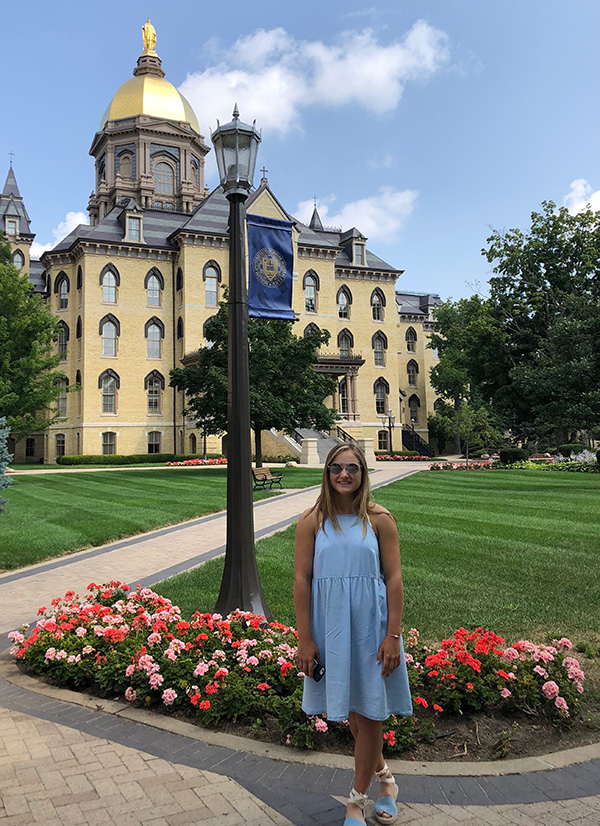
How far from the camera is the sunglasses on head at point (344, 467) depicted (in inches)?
133

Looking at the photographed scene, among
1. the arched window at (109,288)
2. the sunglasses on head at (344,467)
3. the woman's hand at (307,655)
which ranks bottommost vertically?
the woman's hand at (307,655)

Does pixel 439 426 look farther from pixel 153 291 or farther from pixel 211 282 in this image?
pixel 153 291

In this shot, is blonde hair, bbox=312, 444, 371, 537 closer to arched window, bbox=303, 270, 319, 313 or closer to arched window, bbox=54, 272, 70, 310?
arched window, bbox=303, 270, 319, 313

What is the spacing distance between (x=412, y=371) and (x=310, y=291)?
17.5 meters

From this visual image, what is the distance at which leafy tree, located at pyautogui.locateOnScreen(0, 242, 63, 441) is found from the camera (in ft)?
85.5

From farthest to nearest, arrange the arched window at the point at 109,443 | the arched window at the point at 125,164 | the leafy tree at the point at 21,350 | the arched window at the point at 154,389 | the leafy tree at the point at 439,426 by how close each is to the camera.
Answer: the leafy tree at the point at 439,426 < the arched window at the point at 125,164 < the arched window at the point at 154,389 < the arched window at the point at 109,443 < the leafy tree at the point at 21,350

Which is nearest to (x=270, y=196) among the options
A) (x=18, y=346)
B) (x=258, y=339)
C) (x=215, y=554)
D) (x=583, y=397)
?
(x=258, y=339)

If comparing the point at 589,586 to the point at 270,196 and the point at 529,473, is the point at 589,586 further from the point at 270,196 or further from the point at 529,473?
the point at 270,196

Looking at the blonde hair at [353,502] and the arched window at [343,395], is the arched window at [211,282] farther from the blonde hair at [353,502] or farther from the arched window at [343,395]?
the blonde hair at [353,502]

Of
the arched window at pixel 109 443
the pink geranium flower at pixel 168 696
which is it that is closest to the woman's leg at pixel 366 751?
the pink geranium flower at pixel 168 696

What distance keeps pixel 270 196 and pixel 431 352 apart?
25.4m

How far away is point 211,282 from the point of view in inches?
1957

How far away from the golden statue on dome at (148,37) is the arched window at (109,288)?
31301mm

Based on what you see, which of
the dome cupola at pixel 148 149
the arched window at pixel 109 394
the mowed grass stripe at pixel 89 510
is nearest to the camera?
the mowed grass stripe at pixel 89 510
